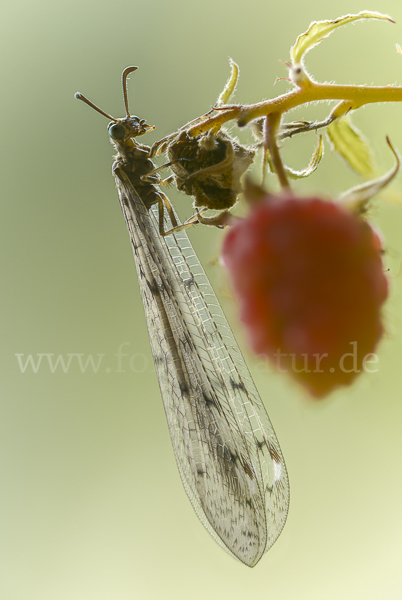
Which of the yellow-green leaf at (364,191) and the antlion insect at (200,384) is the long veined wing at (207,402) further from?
the yellow-green leaf at (364,191)

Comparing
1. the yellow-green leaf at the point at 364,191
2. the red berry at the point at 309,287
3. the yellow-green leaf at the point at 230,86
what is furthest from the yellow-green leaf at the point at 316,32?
the red berry at the point at 309,287

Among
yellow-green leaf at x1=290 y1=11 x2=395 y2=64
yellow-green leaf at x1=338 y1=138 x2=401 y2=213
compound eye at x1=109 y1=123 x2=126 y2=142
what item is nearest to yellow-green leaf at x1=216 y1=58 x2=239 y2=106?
yellow-green leaf at x1=290 y1=11 x2=395 y2=64

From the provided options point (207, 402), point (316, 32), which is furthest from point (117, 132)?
point (207, 402)

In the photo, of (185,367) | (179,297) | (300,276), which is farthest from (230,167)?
(185,367)

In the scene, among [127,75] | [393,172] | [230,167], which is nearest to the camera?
[393,172]

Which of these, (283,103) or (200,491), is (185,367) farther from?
(283,103)

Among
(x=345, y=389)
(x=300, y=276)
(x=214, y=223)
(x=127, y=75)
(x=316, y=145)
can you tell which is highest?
(x=127, y=75)

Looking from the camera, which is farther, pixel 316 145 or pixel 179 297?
pixel 179 297
